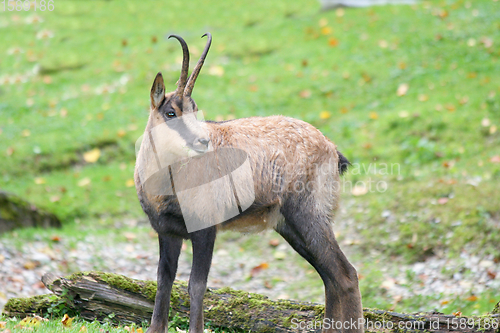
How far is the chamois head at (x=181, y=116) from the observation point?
432cm

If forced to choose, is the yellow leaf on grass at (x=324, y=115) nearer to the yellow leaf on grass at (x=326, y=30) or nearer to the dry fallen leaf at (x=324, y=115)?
the dry fallen leaf at (x=324, y=115)

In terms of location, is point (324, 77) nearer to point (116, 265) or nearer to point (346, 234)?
point (346, 234)

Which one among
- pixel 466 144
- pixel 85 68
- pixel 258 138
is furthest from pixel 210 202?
pixel 85 68

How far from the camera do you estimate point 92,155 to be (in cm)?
1165

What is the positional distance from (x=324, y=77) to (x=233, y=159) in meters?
9.79

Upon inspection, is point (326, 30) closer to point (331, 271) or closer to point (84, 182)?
point (84, 182)

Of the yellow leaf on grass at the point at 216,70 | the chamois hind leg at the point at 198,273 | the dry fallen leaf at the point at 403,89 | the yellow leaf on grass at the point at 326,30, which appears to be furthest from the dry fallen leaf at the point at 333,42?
the chamois hind leg at the point at 198,273

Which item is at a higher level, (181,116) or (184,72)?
(184,72)

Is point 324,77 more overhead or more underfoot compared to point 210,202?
more overhead

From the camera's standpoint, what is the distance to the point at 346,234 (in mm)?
8648

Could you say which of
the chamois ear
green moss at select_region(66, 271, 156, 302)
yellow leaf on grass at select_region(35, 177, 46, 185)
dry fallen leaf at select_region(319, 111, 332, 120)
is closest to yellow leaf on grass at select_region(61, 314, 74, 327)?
green moss at select_region(66, 271, 156, 302)

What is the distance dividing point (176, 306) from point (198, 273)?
1.07m

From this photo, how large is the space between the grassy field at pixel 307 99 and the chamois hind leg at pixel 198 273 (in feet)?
10.5

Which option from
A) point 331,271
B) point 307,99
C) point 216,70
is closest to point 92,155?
point 216,70
